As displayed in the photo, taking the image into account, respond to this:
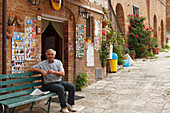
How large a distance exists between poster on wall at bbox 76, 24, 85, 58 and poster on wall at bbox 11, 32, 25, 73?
209 centimetres

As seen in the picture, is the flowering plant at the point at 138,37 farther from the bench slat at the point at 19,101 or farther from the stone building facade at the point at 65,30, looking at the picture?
the bench slat at the point at 19,101

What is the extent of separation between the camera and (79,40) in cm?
597

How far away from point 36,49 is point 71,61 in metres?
1.46

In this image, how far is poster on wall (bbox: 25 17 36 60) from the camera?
14.0 ft

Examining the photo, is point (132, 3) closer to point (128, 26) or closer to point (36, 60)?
point (128, 26)

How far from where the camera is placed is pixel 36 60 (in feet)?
14.8

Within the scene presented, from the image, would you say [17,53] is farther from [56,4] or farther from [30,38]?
[56,4]

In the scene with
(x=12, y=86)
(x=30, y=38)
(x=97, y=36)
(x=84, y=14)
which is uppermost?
(x=84, y=14)

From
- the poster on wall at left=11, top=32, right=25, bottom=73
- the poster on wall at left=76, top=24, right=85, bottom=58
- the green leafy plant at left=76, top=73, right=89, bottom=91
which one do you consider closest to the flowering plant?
the poster on wall at left=76, top=24, right=85, bottom=58

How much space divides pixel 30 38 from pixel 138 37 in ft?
32.6

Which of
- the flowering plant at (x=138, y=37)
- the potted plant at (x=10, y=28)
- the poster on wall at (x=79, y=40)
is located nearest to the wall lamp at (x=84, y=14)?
the poster on wall at (x=79, y=40)

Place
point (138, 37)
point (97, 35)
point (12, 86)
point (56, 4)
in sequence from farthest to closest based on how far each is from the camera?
point (138, 37) < point (97, 35) < point (56, 4) < point (12, 86)

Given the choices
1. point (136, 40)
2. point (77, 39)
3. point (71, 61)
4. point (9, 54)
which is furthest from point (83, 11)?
point (136, 40)

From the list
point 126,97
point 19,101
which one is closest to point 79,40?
point 126,97
